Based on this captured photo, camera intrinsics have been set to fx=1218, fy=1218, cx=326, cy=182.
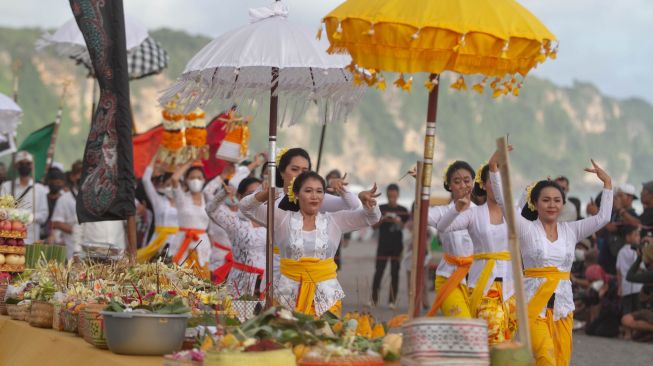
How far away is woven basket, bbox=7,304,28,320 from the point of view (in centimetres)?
817

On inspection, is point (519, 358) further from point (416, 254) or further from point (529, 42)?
point (529, 42)

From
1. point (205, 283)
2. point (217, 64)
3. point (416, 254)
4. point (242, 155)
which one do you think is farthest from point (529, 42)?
point (242, 155)

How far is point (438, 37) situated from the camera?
535 cm

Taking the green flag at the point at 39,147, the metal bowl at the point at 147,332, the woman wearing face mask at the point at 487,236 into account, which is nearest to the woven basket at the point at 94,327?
the metal bowl at the point at 147,332

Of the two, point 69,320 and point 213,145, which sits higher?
point 213,145

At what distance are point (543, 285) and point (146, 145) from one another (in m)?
8.70

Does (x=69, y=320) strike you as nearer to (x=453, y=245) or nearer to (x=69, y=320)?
(x=69, y=320)

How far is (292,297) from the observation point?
7.77 m

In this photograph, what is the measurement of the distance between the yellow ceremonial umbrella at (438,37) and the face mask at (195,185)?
8203mm

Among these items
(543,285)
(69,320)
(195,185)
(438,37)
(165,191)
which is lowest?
(69,320)

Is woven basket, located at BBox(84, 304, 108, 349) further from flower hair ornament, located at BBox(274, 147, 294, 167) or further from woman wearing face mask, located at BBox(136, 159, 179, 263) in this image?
woman wearing face mask, located at BBox(136, 159, 179, 263)

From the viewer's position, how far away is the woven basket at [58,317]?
7502 mm

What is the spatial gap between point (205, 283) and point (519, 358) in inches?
113

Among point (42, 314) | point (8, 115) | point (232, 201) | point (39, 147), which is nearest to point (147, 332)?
point (42, 314)
